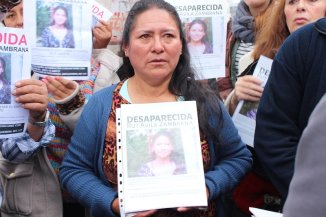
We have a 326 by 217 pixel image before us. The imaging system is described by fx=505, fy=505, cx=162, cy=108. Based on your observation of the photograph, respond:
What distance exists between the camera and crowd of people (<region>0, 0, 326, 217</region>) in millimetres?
1898

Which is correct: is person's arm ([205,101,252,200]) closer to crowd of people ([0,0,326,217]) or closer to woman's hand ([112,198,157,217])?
crowd of people ([0,0,326,217])

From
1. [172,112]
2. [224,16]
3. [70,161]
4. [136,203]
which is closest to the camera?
[136,203]

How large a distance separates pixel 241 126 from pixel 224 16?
0.75 m

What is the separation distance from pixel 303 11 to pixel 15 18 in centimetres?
145

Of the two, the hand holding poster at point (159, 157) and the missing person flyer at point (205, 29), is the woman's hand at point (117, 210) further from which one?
the missing person flyer at point (205, 29)

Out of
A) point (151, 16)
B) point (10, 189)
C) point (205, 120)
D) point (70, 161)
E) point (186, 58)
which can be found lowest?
point (10, 189)

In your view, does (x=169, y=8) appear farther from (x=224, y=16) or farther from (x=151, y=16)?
(x=224, y=16)

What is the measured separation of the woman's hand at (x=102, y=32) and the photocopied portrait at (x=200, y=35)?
18.8 inches

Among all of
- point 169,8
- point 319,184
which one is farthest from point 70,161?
point 319,184

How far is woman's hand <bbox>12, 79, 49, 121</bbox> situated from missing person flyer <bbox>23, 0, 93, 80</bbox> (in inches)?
6.7

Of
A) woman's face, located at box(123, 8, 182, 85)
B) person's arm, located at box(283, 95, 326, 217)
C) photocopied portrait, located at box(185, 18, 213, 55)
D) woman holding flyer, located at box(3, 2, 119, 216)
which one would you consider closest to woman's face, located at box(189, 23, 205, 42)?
photocopied portrait, located at box(185, 18, 213, 55)

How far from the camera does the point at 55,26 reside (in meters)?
2.42

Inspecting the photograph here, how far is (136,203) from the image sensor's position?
1.88 metres

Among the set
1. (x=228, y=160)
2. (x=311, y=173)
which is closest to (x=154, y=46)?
(x=228, y=160)
